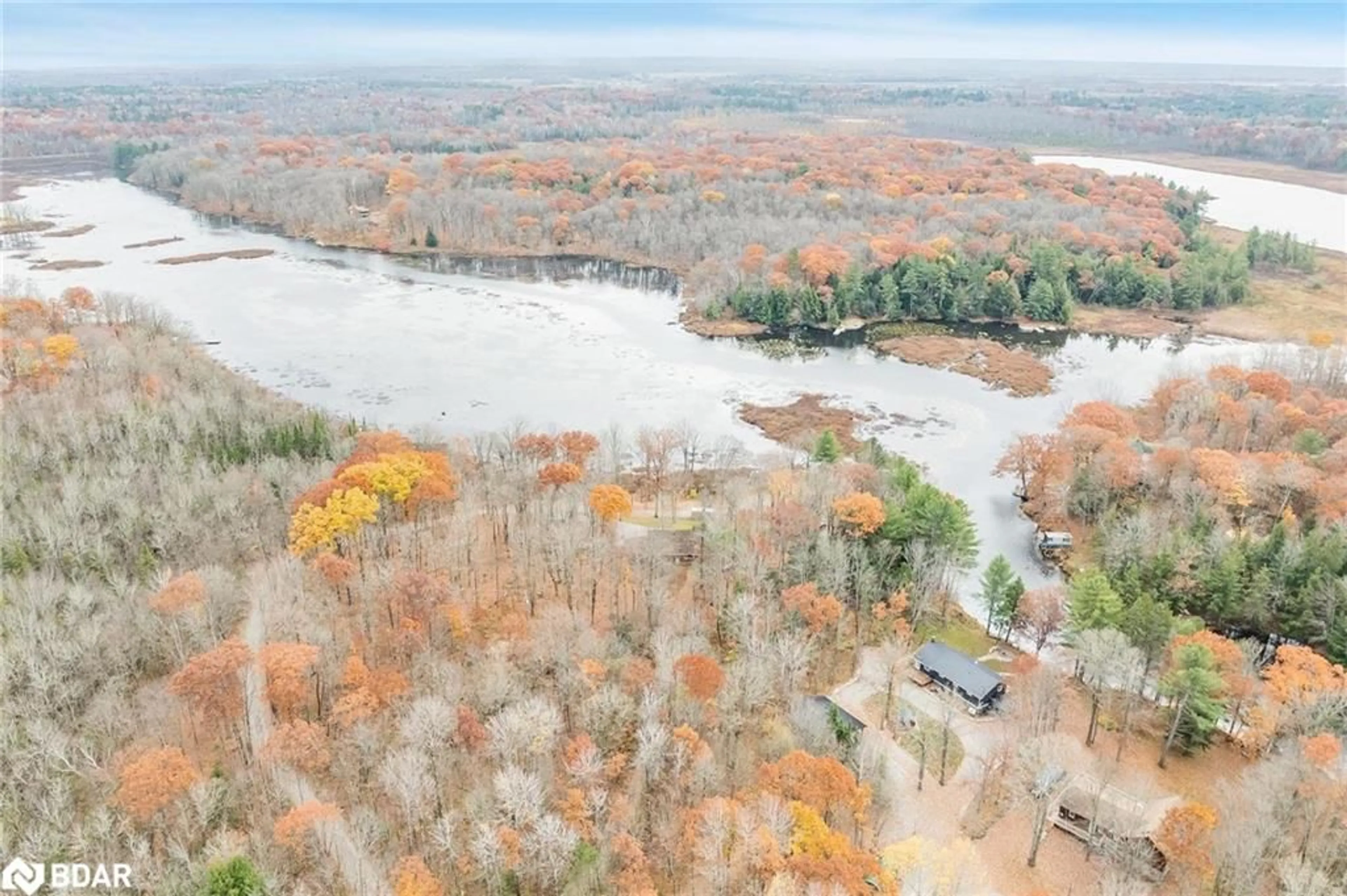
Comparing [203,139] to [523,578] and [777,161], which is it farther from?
[523,578]

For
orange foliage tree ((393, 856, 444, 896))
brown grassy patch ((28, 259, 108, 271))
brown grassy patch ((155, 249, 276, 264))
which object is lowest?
orange foliage tree ((393, 856, 444, 896))

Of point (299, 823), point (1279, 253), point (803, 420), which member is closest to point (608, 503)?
point (299, 823)

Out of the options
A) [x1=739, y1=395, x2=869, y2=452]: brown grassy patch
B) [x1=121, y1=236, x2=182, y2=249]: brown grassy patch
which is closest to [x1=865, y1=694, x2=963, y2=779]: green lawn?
[x1=739, y1=395, x2=869, y2=452]: brown grassy patch

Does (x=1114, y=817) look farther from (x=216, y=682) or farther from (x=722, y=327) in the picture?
(x=722, y=327)

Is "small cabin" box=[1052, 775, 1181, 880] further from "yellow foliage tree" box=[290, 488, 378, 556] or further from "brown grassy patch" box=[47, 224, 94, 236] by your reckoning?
"brown grassy patch" box=[47, 224, 94, 236]

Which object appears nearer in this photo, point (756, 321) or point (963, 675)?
point (963, 675)

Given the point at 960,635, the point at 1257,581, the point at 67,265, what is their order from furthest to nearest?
the point at 67,265
the point at 960,635
the point at 1257,581

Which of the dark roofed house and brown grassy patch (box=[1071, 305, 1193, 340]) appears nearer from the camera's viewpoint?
the dark roofed house
